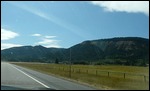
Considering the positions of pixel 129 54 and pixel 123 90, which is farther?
pixel 129 54


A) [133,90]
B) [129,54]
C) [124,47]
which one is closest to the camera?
[133,90]

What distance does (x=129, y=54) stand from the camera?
165125 mm

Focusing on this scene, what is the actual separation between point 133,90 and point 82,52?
177 meters

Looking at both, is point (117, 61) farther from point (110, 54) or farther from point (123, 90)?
point (123, 90)

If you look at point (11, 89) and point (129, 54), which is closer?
point (11, 89)

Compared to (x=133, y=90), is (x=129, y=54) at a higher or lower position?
higher

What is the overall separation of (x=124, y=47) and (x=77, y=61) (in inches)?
1135

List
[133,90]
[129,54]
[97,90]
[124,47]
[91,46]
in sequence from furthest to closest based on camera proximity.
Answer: [91,46]
[124,47]
[129,54]
[133,90]
[97,90]

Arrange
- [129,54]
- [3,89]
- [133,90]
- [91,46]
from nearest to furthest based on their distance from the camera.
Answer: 1. [3,89]
2. [133,90]
3. [129,54]
4. [91,46]

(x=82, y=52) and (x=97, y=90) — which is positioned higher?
(x=82, y=52)

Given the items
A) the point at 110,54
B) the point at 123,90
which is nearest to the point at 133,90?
the point at 123,90

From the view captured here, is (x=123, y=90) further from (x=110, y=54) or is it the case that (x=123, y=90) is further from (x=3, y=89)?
(x=110, y=54)

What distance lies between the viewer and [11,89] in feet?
21.2

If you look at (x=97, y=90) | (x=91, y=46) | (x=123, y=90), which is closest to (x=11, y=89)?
(x=97, y=90)
